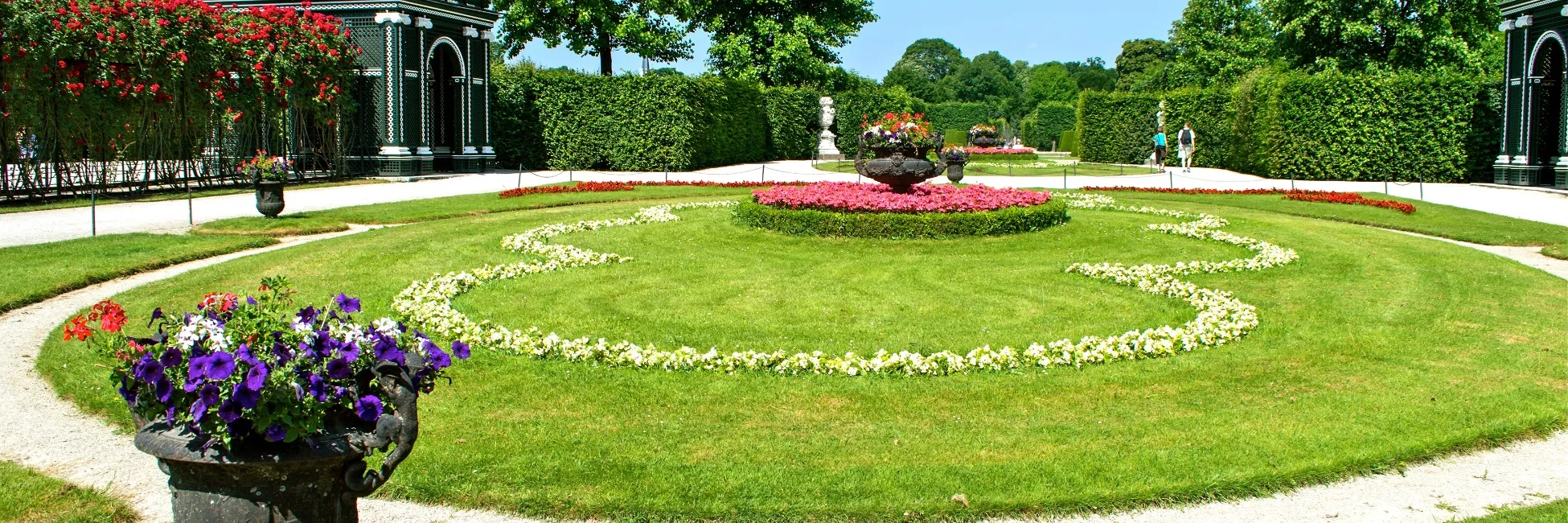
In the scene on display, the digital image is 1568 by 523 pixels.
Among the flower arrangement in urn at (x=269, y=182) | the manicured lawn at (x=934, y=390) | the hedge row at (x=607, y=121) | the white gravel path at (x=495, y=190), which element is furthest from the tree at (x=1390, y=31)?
the flower arrangement in urn at (x=269, y=182)

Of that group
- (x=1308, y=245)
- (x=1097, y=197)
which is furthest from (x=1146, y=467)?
(x=1097, y=197)

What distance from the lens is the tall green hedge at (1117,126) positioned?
131 feet

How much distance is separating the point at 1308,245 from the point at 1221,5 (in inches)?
1625

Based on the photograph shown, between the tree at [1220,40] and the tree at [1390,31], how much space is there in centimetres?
885

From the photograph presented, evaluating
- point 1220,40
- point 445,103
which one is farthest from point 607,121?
point 1220,40

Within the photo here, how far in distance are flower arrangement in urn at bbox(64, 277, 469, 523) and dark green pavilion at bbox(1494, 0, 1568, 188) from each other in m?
29.3

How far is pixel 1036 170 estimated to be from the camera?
115ft

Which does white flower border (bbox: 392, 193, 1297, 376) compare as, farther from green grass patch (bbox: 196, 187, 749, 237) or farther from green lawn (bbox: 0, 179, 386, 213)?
green lawn (bbox: 0, 179, 386, 213)

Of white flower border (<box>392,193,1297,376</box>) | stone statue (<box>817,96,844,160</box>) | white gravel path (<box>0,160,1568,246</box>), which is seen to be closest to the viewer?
white flower border (<box>392,193,1297,376</box>)

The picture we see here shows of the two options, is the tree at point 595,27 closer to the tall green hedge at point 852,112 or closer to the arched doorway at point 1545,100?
the tall green hedge at point 852,112

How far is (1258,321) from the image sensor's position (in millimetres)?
9102

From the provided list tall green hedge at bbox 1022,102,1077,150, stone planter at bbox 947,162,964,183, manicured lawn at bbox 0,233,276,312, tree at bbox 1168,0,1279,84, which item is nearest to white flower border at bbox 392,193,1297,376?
manicured lawn at bbox 0,233,276,312

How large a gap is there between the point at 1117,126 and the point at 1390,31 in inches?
362

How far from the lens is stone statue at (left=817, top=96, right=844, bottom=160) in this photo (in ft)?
141
